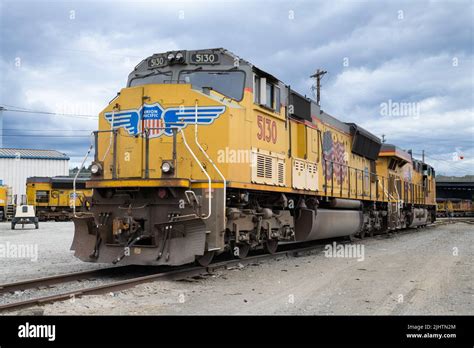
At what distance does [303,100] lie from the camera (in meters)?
11.5

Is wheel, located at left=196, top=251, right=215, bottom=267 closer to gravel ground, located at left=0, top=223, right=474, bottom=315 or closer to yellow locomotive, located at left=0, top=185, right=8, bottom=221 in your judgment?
gravel ground, located at left=0, top=223, right=474, bottom=315

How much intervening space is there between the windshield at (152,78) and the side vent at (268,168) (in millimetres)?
2181

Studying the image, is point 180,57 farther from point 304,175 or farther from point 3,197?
point 3,197

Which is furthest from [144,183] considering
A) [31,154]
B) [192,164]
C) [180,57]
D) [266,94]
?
[31,154]

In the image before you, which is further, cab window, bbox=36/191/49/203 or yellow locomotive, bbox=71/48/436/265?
cab window, bbox=36/191/49/203

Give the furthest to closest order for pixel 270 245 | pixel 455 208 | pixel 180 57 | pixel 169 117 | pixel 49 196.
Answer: pixel 455 208 → pixel 49 196 → pixel 270 245 → pixel 180 57 → pixel 169 117

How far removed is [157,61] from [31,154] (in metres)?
49.1

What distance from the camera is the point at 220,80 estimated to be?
29.0ft

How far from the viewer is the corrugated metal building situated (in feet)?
169

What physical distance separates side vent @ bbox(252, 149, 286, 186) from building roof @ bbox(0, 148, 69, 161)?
4806 cm

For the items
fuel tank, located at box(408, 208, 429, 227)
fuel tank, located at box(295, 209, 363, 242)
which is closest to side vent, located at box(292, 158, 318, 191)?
fuel tank, located at box(295, 209, 363, 242)

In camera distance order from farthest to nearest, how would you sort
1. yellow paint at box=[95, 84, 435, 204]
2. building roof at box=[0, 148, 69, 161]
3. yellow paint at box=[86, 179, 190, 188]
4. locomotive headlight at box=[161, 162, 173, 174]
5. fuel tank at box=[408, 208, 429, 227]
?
1. building roof at box=[0, 148, 69, 161]
2. fuel tank at box=[408, 208, 429, 227]
3. yellow paint at box=[95, 84, 435, 204]
4. locomotive headlight at box=[161, 162, 173, 174]
5. yellow paint at box=[86, 179, 190, 188]

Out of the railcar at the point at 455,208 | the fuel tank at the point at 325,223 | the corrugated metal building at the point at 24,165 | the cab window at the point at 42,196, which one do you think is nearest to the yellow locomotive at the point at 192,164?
the fuel tank at the point at 325,223

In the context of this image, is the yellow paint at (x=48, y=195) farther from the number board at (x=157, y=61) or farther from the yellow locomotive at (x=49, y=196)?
the number board at (x=157, y=61)
